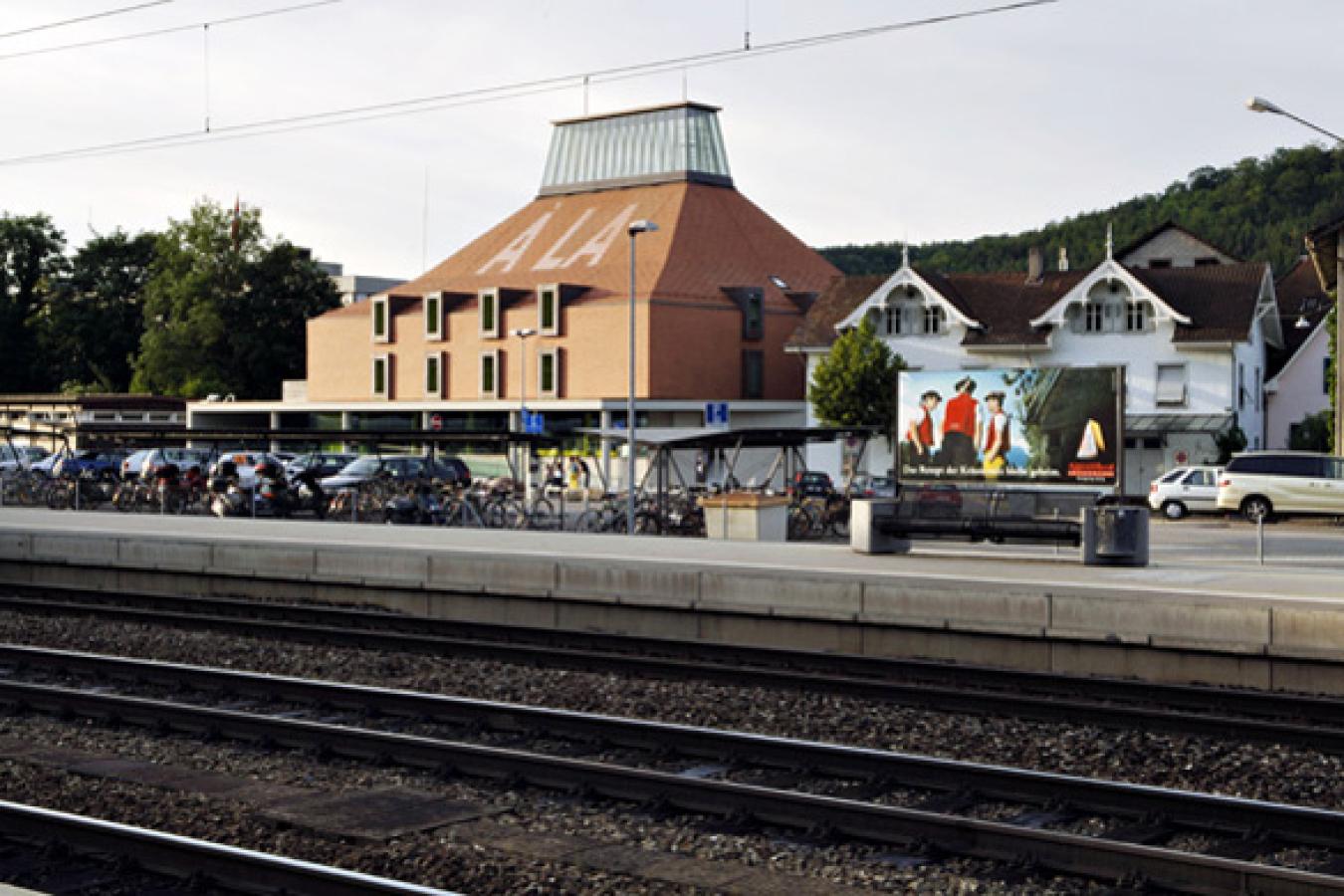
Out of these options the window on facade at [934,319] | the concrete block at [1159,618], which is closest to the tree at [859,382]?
the window on facade at [934,319]

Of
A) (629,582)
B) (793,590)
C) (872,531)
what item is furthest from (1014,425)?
(793,590)

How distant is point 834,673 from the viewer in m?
16.0

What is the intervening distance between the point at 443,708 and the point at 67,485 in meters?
35.0

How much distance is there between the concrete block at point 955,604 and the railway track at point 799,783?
5.93 meters

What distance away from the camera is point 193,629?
19766 millimetres

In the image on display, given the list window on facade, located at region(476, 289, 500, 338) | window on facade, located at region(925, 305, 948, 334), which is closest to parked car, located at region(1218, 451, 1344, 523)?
window on facade, located at region(925, 305, 948, 334)

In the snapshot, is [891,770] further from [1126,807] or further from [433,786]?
[433,786]

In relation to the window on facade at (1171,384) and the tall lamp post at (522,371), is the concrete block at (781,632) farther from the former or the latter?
the window on facade at (1171,384)

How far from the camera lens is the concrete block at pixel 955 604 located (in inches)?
647

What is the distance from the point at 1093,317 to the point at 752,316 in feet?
65.7

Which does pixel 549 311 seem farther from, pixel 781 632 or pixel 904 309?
pixel 781 632

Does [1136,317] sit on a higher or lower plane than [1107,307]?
lower

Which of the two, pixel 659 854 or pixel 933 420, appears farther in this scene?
pixel 933 420

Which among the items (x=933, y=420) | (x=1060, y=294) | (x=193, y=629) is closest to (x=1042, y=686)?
(x=193, y=629)
